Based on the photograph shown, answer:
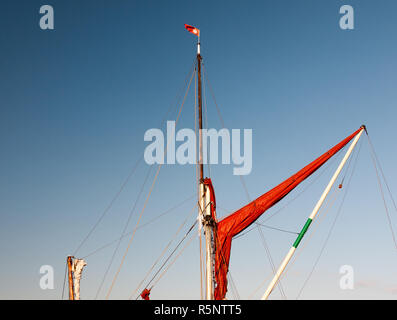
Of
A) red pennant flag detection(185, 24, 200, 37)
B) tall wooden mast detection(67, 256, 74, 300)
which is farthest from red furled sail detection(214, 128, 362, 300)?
red pennant flag detection(185, 24, 200, 37)

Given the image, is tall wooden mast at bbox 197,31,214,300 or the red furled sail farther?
the red furled sail

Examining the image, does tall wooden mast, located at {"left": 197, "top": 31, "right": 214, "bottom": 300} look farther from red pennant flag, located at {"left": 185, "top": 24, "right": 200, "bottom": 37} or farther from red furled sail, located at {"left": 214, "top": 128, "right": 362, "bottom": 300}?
red pennant flag, located at {"left": 185, "top": 24, "right": 200, "bottom": 37}

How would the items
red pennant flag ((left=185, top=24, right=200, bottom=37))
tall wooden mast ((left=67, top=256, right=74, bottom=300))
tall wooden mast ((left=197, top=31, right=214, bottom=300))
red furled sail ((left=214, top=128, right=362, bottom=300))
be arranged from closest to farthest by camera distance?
1. tall wooden mast ((left=67, top=256, right=74, bottom=300))
2. tall wooden mast ((left=197, top=31, right=214, bottom=300))
3. red furled sail ((left=214, top=128, right=362, bottom=300))
4. red pennant flag ((left=185, top=24, right=200, bottom=37))

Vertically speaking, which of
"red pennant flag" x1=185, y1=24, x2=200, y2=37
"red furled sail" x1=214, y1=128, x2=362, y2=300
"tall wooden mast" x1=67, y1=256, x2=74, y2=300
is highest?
"red pennant flag" x1=185, y1=24, x2=200, y2=37

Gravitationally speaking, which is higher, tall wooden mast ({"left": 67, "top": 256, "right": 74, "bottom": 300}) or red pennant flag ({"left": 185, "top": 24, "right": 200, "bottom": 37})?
red pennant flag ({"left": 185, "top": 24, "right": 200, "bottom": 37})

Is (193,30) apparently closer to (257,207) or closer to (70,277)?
(257,207)

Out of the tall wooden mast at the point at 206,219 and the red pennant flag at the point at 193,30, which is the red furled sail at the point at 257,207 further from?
the red pennant flag at the point at 193,30

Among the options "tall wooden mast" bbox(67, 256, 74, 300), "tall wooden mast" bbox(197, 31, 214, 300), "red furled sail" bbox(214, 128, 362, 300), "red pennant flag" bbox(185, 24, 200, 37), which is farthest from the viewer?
"red pennant flag" bbox(185, 24, 200, 37)

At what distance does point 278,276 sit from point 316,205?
5.57m

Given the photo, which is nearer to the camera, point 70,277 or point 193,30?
point 70,277

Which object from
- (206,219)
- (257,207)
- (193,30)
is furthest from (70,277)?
(193,30)

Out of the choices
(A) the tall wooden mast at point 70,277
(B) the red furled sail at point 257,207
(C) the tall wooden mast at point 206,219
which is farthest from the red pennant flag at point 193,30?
(A) the tall wooden mast at point 70,277
